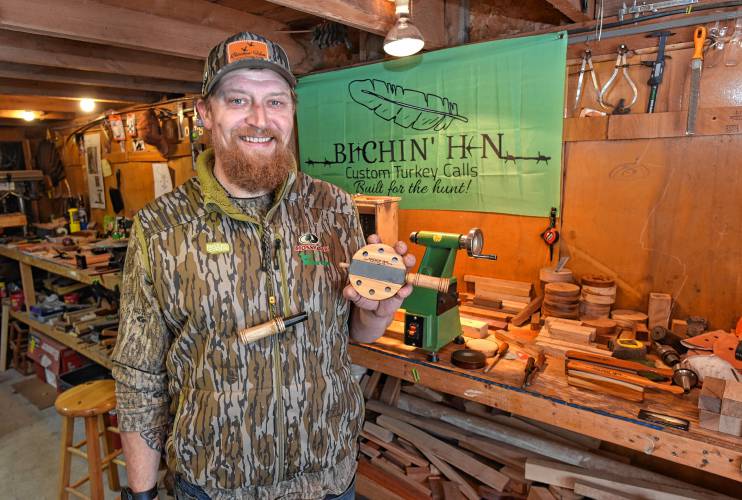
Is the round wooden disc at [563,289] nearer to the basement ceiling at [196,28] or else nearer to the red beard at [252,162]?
the basement ceiling at [196,28]

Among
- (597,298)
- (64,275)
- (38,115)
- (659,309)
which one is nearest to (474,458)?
(597,298)

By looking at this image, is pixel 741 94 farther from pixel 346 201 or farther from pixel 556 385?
pixel 346 201

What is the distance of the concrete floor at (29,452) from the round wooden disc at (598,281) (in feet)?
8.62

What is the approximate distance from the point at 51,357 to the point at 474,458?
355 cm

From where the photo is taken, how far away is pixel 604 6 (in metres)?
2.04

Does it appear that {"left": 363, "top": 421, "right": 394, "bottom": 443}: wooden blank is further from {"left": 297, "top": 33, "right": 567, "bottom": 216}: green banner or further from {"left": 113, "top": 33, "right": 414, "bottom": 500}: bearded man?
{"left": 297, "top": 33, "right": 567, "bottom": 216}: green banner

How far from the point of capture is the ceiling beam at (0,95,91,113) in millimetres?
4043

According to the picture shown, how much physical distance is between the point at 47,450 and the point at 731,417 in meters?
3.88

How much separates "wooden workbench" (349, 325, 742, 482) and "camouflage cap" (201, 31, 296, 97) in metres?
1.32

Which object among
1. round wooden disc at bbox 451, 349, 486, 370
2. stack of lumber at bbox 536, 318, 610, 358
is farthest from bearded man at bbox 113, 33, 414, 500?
stack of lumber at bbox 536, 318, 610, 358

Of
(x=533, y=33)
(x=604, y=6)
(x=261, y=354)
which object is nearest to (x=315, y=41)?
(x=533, y=33)

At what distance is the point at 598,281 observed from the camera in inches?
84.7

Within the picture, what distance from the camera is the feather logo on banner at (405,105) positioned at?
8.49ft

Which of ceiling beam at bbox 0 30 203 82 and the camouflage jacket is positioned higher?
ceiling beam at bbox 0 30 203 82
